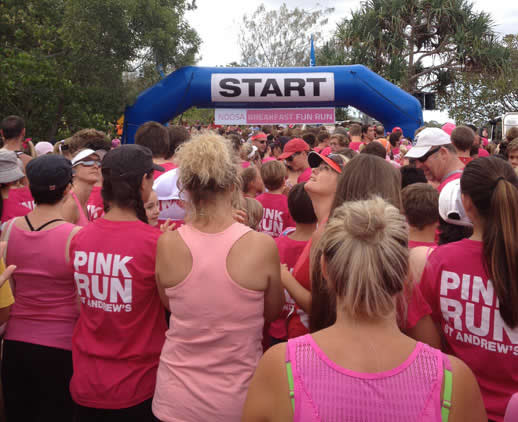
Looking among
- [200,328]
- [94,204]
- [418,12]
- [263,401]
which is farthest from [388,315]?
[418,12]

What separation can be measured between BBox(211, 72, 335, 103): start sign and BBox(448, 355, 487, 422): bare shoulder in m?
9.23

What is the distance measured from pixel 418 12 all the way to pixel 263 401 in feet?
90.6

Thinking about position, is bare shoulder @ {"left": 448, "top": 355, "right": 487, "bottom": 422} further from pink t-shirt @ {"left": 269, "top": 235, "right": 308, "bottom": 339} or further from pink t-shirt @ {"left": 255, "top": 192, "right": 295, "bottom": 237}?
pink t-shirt @ {"left": 255, "top": 192, "right": 295, "bottom": 237}

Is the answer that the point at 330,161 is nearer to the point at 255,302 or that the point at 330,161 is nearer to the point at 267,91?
the point at 255,302

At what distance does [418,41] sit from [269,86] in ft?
63.0

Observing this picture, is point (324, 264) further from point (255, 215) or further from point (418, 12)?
point (418, 12)

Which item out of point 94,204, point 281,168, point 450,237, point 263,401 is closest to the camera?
point 263,401

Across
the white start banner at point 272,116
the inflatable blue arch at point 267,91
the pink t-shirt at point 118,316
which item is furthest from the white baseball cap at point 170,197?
the white start banner at point 272,116

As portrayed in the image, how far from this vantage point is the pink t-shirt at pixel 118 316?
2.20 m

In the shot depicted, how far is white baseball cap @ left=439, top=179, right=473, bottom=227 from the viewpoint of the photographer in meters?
2.53

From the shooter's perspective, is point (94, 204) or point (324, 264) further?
point (94, 204)

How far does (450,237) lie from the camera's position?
2.70 metres

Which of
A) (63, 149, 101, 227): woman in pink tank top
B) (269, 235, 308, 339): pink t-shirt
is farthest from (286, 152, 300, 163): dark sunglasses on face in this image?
(269, 235, 308, 339): pink t-shirt

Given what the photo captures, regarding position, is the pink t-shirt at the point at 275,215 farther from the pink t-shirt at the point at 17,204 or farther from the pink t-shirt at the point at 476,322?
the pink t-shirt at the point at 476,322
